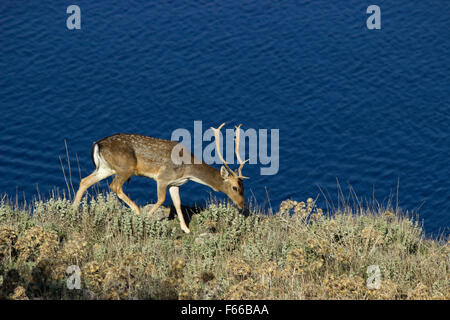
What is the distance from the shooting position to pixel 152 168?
1356cm

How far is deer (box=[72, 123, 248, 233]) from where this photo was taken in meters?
13.4

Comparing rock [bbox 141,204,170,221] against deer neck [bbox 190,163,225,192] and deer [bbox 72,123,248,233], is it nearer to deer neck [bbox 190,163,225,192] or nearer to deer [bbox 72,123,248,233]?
deer [bbox 72,123,248,233]

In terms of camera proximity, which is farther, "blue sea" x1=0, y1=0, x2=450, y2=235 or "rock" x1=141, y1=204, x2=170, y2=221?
"blue sea" x1=0, y1=0, x2=450, y2=235

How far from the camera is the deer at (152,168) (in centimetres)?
1338

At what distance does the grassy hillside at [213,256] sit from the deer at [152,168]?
318 millimetres

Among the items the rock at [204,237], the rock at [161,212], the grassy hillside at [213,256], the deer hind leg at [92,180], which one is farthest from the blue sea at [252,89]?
the rock at [204,237]

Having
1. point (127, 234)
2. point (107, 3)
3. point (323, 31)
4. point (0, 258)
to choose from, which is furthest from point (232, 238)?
point (107, 3)

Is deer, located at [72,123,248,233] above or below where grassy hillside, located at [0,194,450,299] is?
above

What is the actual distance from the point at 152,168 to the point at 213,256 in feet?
7.32

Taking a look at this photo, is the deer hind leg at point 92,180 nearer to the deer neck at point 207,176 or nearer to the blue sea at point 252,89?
the deer neck at point 207,176

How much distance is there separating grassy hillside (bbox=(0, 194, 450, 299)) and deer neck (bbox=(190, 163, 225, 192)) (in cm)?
42

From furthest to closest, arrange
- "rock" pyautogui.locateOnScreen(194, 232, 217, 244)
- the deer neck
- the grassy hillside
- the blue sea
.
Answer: the blue sea, the deer neck, "rock" pyautogui.locateOnScreen(194, 232, 217, 244), the grassy hillside

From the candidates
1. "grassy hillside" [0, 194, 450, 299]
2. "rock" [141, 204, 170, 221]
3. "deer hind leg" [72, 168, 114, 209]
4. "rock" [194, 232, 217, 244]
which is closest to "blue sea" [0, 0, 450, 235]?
"rock" [141, 204, 170, 221]

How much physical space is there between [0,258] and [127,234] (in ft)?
8.27
